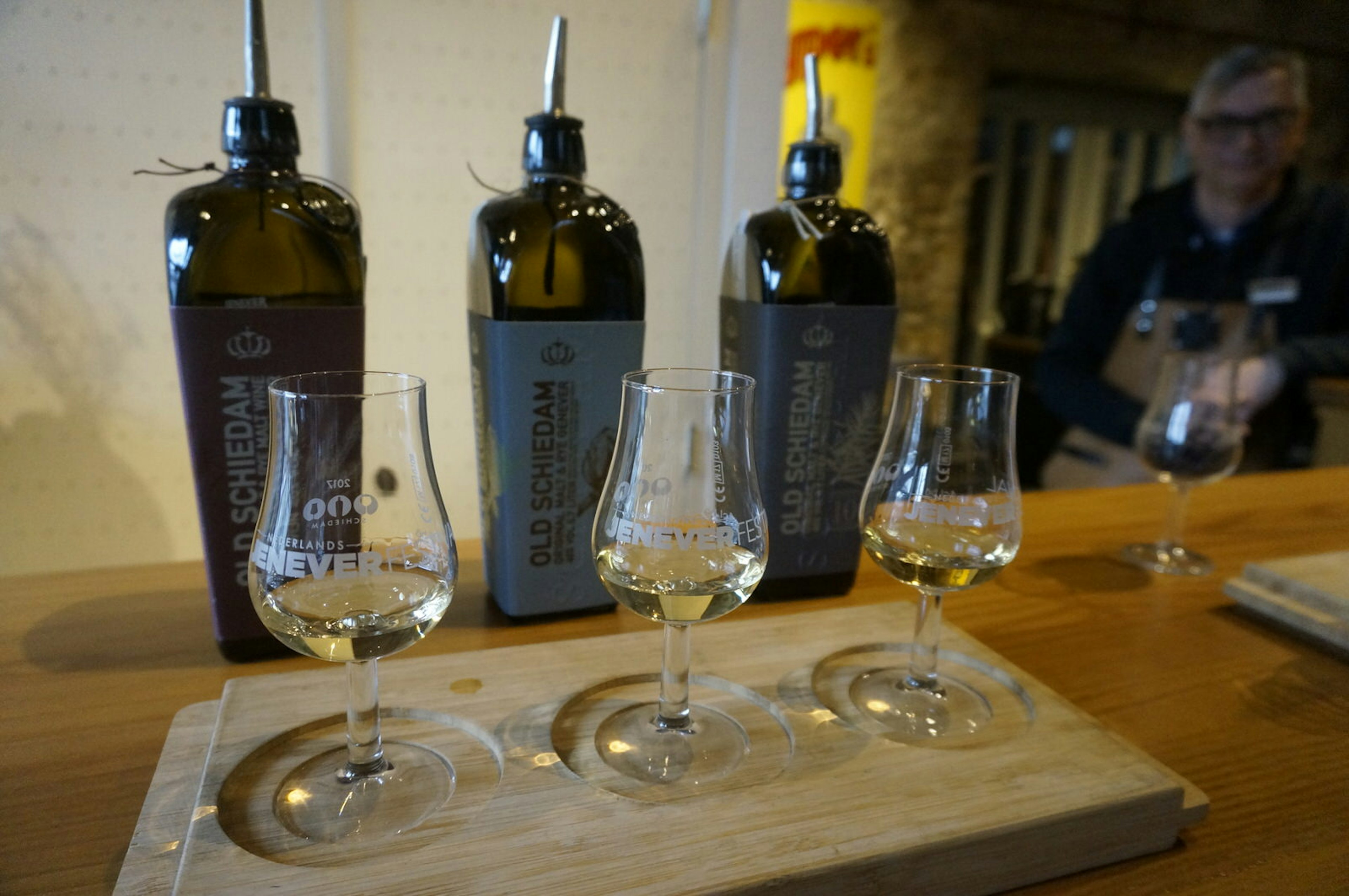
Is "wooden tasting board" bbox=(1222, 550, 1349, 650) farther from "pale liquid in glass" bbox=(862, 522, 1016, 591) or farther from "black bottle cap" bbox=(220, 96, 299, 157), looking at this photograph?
"black bottle cap" bbox=(220, 96, 299, 157)

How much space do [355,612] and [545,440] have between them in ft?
0.71

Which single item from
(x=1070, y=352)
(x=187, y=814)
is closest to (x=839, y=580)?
(x=187, y=814)

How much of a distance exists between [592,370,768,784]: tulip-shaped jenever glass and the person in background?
5.46 ft

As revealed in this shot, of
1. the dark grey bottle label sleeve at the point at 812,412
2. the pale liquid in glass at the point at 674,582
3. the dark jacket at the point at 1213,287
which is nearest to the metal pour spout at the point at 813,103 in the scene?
the dark grey bottle label sleeve at the point at 812,412

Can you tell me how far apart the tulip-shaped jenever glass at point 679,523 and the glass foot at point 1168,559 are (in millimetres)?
594

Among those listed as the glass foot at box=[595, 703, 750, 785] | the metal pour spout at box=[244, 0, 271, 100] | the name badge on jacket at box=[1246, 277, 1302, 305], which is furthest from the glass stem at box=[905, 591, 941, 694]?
the name badge on jacket at box=[1246, 277, 1302, 305]

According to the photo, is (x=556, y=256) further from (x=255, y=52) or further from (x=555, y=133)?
(x=255, y=52)

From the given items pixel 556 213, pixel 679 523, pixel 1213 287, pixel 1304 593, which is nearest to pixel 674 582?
pixel 679 523

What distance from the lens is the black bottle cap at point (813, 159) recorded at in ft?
2.26

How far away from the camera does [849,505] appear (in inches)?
29.0

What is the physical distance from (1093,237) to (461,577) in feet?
13.8

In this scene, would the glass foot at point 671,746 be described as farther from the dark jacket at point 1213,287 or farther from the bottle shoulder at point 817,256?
the dark jacket at point 1213,287

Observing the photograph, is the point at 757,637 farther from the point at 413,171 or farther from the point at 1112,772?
the point at 413,171

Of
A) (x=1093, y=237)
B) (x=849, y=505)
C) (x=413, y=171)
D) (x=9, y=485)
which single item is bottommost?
(x=9, y=485)
